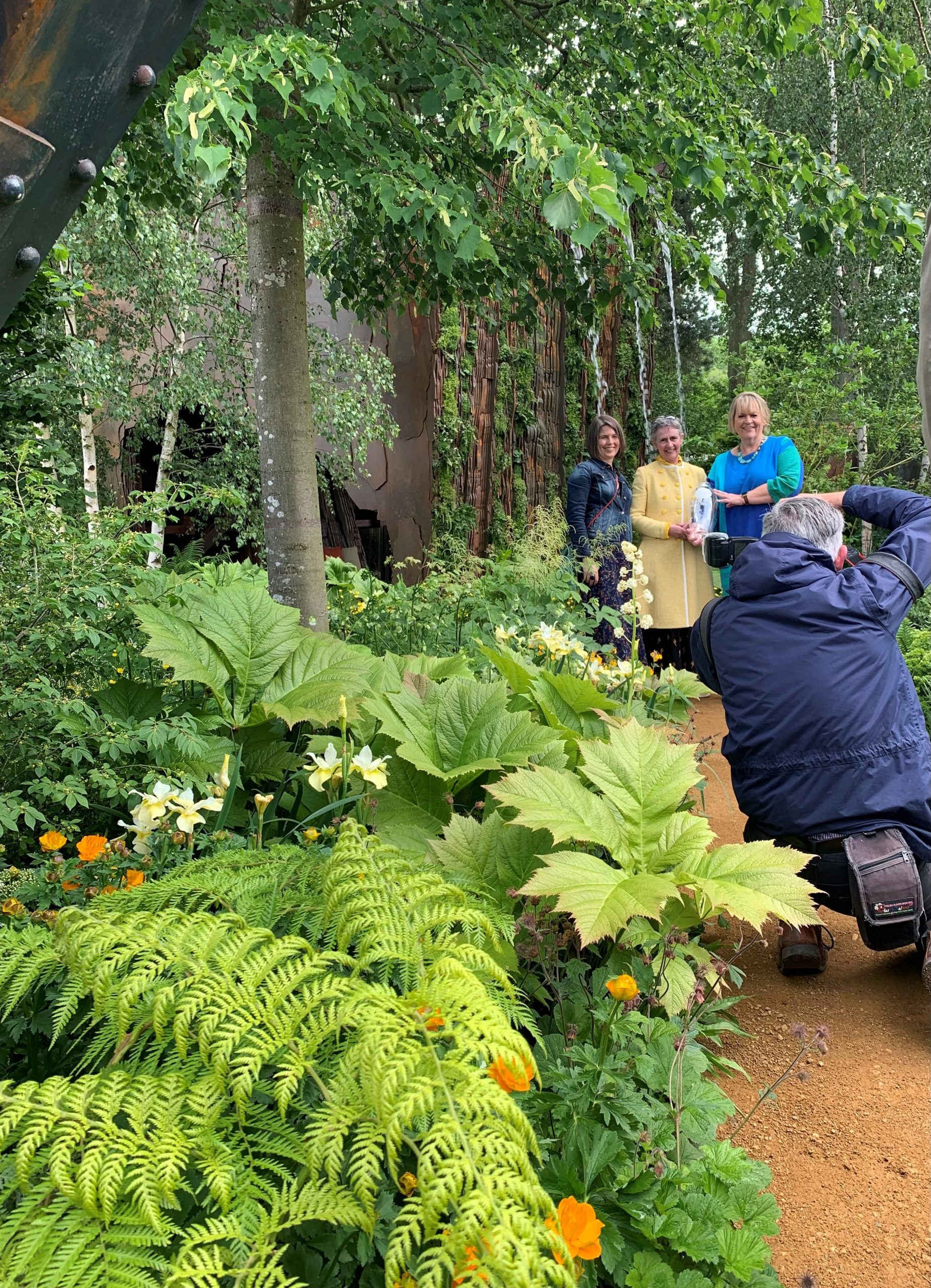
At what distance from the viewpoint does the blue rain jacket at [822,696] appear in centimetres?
266

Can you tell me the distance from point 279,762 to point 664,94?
3043mm

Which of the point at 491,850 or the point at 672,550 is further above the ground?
the point at 672,550

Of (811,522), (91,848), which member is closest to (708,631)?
(811,522)

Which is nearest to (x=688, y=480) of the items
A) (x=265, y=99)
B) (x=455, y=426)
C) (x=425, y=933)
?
(x=455, y=426)

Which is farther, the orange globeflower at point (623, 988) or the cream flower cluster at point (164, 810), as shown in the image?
the cream flower cluster at point (164, 810)

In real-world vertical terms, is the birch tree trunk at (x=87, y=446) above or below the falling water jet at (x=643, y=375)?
below

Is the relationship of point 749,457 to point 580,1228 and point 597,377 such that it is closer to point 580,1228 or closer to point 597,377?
point 597,377

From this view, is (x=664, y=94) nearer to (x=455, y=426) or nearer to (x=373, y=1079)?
(x=373, y=1079)

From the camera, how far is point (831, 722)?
8.73ft

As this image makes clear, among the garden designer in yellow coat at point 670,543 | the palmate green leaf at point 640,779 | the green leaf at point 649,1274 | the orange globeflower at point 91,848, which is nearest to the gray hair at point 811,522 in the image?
the palmate green leaf at point 640,779

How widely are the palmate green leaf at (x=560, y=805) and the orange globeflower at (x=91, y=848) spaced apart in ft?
2.96

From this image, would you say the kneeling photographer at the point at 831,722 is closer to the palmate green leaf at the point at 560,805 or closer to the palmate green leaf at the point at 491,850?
the palmate green leaf at the point at 560,805

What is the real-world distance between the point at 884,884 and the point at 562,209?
2.10m

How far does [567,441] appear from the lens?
9508mm
